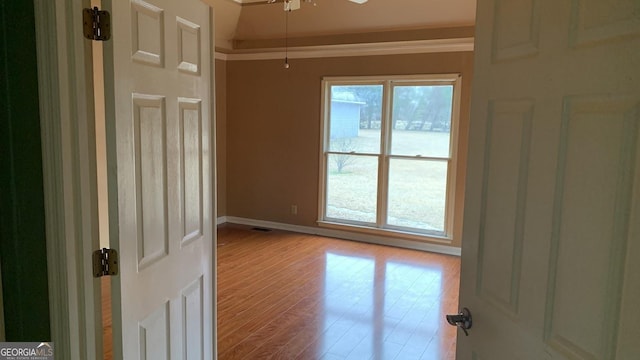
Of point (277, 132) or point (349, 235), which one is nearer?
point (349, 235)

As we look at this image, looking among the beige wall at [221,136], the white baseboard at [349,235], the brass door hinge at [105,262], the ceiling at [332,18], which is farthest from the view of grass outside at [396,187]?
the brass door hinge at [105,262]

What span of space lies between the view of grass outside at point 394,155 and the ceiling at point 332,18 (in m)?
0.72

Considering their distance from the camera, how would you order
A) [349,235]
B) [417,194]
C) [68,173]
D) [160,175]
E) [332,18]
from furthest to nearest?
[349,235], [417,194], [332,18], [160,175], [68,173]

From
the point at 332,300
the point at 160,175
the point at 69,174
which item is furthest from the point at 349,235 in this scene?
the point at 69,174

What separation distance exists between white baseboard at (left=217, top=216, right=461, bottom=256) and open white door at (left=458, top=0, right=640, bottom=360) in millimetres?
4227

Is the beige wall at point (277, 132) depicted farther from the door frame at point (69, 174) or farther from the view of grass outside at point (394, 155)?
the door frame at point (69, 174)

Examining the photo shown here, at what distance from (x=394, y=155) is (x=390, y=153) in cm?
6

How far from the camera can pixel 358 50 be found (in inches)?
223

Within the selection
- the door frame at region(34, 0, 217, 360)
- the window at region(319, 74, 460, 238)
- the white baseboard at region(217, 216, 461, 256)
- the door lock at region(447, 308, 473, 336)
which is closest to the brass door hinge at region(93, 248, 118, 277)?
the door frame at region(34, 0, 217, 360)

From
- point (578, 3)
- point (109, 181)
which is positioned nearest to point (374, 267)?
point (109, 181)

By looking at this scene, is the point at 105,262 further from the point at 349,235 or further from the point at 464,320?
the point at 349,235

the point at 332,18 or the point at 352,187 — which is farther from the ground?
the point at 332,18

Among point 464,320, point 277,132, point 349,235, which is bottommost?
point 349,235

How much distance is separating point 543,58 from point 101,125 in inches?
118
